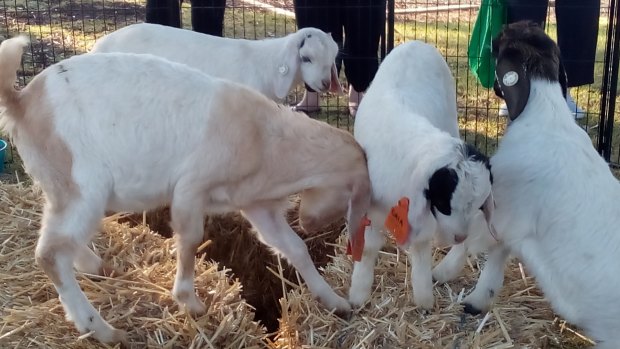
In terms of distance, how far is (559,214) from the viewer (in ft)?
10.3

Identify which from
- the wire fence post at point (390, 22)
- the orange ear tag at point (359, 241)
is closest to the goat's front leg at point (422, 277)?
the orange ear tag at point (359, 241)

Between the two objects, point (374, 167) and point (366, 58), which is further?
point (366, 58)

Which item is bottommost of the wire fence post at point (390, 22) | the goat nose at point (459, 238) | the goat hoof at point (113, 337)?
the goat hoof at point (113, 337)

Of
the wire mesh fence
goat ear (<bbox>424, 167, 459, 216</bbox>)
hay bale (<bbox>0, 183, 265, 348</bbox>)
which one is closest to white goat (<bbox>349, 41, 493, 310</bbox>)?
goat ear (<bbox>424, 167, 459, 216</bbox>)

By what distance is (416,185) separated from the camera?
288 centimetres

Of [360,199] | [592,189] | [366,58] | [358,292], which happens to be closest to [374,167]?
[360,199]

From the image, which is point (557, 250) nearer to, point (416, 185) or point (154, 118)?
point (416, 185)

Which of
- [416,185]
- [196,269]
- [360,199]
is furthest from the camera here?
[196,269]

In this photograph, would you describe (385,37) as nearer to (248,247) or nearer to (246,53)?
(246,53)

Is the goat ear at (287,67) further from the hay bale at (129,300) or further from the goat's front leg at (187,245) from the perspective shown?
the goat's front leg at (187,245)

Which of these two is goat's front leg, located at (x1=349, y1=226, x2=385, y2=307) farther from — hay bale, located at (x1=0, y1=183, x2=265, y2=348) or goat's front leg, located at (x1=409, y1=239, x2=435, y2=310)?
hay bale, located at (x1=0, y1=183, x2=265, y2=348)

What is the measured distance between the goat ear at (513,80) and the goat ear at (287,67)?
2.15 m

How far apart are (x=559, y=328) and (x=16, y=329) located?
2238 millimetres

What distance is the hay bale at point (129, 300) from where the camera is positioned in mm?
3229
